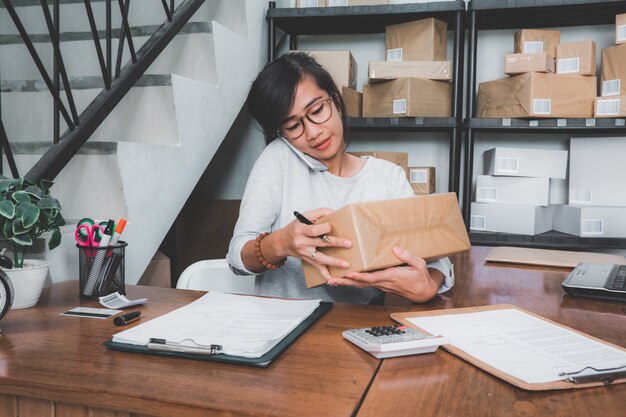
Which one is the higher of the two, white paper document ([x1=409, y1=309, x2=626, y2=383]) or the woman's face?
the woman's face

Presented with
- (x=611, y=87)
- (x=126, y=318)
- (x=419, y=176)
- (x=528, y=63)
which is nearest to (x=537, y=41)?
(x=528, y=63)

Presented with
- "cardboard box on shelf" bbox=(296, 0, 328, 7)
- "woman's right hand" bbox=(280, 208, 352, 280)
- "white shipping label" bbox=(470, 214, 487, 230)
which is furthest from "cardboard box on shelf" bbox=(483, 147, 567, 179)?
"woman's right hand" bbox=(280, 208, 352, 280)

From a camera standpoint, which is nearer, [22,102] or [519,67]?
[22,102]

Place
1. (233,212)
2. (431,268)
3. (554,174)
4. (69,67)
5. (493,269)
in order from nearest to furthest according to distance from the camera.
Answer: (431,268) → (493,269) → (69,67) → (554,174) → (233,212)

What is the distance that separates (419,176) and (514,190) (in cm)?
42

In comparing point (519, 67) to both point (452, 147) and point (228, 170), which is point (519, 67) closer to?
point (452, 147)

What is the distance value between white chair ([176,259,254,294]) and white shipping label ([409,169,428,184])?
3.98ft

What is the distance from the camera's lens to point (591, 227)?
2.32 metres

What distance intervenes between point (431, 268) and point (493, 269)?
38cm

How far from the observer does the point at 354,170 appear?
57.7 inches

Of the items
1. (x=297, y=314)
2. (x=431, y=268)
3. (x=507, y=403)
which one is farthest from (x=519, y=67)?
(x=507, y=403)

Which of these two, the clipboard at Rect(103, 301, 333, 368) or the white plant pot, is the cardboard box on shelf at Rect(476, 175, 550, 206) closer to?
the clipboard at Rect(103, 301, 333, 368)

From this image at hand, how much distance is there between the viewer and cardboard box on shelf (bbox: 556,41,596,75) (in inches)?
90.3

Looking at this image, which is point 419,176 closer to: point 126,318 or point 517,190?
point 517,190
